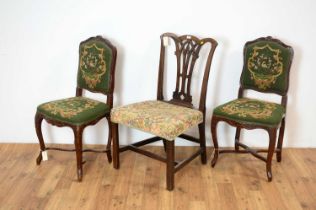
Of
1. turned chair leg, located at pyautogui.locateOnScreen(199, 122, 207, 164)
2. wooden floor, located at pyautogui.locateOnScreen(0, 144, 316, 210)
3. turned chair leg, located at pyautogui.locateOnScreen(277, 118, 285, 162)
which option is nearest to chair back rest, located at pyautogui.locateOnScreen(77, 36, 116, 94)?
wooden floor, located at pyautogui.locateOnScreen(0, 144, 316, 210)

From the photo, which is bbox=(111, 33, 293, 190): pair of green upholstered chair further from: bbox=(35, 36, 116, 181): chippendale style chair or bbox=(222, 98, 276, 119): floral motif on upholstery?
bbox=(35, 36, 116, 181): chippendale style chair

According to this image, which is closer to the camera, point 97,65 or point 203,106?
point 203,106

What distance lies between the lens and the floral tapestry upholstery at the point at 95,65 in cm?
258

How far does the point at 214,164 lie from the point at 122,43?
1279mm

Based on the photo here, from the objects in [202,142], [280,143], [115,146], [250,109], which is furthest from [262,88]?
[115,146]

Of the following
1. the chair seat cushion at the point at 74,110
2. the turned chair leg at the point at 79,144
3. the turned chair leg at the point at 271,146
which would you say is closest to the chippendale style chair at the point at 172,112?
the chair seat cushion at the point at 74,110

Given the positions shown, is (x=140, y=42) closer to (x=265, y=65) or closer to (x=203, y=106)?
(x=203, y=106)

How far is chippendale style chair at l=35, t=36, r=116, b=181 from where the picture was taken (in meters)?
2.34

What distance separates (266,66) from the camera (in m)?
2.56

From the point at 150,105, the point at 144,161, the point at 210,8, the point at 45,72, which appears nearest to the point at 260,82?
the point at 210,8

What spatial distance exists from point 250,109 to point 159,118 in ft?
2.29

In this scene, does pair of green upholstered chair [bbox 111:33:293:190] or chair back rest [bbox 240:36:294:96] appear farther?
chair back rest [bbox 240:36:294:96]

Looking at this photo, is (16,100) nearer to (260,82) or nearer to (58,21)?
(58,21)

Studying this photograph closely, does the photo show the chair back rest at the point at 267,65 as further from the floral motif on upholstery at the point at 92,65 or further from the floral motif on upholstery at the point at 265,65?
the floral motif on upholstery at the point at 92,65
